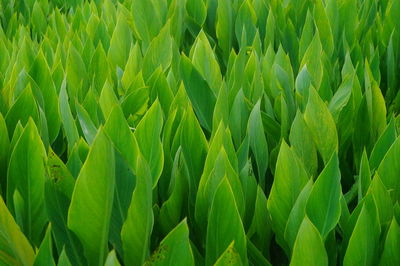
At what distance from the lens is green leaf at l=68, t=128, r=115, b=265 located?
3.92 ft

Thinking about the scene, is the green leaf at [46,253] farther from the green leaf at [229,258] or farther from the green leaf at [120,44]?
the green leaf at [120,44]

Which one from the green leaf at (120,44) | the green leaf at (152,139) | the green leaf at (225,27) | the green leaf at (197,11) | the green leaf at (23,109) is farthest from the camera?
the green leaf at (197,11)

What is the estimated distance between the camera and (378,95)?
6.07 feet

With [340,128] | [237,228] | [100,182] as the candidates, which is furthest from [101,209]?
[340,128]

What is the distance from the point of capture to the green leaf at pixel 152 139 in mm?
1436

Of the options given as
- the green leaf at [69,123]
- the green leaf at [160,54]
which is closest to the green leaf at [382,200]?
the green leaf at [69,123]

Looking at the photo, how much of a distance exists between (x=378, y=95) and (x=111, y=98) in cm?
76

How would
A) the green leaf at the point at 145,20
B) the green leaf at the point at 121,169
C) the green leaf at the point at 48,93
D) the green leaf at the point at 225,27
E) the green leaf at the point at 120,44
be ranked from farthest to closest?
the green leaf at the point at 225,27, the green leaf at the point at 145,20, the green leaf at the point at 120,44, the green leaf at the point at 48,93, the green leaf at the point at 121,169

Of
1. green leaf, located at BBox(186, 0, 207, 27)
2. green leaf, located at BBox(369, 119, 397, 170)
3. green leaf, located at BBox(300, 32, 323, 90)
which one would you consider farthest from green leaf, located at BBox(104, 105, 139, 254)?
green leaf, located at BBox(186, 0, 207, 27)

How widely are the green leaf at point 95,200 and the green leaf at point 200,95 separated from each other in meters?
0.69

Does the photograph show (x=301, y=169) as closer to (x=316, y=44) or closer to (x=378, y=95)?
(x=378, y=95)

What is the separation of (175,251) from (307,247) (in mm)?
237

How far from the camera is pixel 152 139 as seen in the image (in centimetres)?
146

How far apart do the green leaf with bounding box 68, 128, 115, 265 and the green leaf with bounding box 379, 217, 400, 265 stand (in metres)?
0.55
